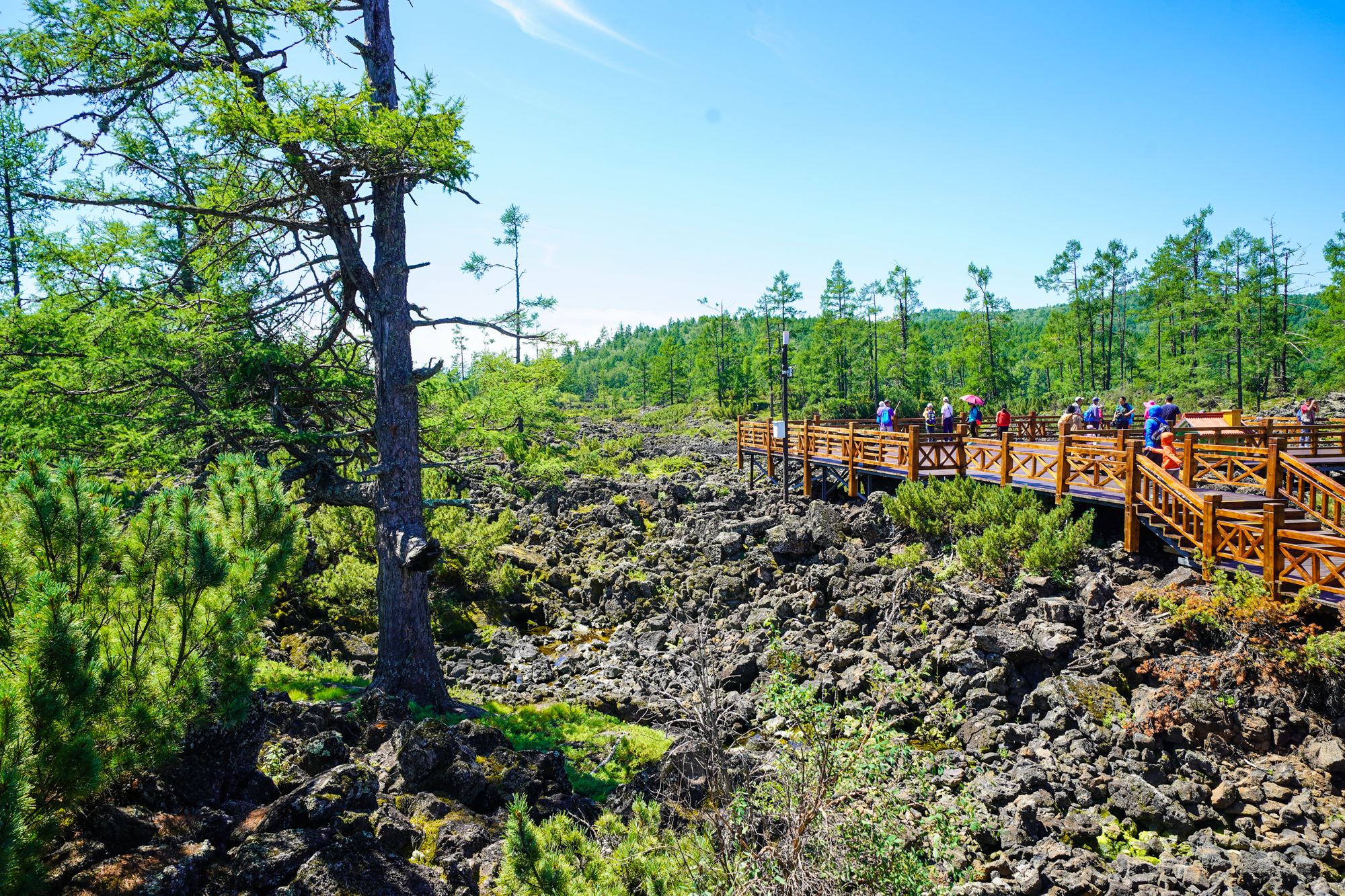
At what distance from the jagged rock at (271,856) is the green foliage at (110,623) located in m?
0.72

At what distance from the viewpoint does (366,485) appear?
879 centimetres

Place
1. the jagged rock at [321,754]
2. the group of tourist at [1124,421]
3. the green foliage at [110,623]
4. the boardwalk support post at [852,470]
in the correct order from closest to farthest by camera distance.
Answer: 1. the green foliage at [110,623]
2. the jagged rock at [321,754]
3. the group of tourist at [1124,421]
4. the boardwalk support post at [852,470]

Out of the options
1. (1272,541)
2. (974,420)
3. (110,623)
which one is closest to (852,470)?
(974,420)

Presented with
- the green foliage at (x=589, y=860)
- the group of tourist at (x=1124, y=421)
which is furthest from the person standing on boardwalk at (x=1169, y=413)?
A: the green foliage at (x=589, y=860)

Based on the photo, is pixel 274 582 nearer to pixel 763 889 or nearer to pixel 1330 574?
pixel 763 889

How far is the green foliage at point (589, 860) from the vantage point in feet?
11.1

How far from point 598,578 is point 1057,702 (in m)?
9.60

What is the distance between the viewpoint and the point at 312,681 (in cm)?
884

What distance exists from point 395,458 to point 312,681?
3.22 m

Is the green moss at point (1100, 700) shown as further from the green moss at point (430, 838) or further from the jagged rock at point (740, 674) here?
the green moss at point (430, 838)

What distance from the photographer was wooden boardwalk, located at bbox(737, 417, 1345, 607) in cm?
759

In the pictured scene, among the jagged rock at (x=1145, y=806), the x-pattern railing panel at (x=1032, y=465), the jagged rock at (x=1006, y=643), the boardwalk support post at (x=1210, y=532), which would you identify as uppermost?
→ the x-pattern railing panel at (x=1032, y=465)

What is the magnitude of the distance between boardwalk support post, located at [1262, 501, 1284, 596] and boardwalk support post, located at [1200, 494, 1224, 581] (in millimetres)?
701

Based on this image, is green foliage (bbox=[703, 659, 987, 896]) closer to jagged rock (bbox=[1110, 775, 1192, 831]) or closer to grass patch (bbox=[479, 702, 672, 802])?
jagged rock (bbox=[1110, 775, 1192, 831])
